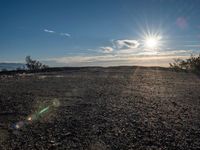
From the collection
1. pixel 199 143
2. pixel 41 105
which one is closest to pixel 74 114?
pixel 41 105

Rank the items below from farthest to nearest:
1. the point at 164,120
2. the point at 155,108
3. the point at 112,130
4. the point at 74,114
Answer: the point at 155,108
the point at 74,114
the point at 164,120
the point at 112,130

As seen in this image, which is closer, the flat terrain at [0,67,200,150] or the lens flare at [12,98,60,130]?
the flat terrain at [0,67,200,150]

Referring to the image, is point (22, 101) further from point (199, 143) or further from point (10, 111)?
point (199, 143)

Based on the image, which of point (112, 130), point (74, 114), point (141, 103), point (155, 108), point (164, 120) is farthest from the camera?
point (141, 103)

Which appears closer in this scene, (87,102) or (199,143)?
(199,143)

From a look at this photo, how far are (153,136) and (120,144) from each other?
27.1 inches

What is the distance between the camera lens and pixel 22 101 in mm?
7551

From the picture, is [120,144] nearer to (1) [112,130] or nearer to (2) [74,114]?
(1) [112,130]

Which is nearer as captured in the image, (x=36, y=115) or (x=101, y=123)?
(x=101, y=123)

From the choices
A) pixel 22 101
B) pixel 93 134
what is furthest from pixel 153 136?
pixel 22 101

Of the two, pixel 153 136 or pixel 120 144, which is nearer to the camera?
pixel 120 144

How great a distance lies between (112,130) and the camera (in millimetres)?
4863

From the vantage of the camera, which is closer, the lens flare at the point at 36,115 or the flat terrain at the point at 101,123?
the flat terrain at the point at 101,123

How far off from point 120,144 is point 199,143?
1.25 m
